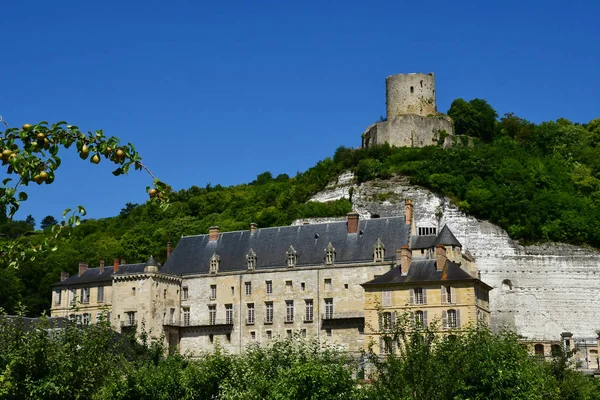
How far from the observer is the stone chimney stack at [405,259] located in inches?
1912

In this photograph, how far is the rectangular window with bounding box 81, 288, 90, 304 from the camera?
61.2 m

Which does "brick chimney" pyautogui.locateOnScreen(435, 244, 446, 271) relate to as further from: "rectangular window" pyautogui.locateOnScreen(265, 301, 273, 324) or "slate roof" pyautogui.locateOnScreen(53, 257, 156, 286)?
"slate roof" pyautogui.locateOnScreen(53, 257, 156, 286)

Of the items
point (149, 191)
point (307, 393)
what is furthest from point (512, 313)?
point (149, 191)

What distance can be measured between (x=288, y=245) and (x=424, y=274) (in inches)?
430

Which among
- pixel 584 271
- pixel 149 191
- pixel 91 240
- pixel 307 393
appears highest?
pixel 91 240

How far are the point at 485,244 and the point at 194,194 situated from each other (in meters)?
33.9

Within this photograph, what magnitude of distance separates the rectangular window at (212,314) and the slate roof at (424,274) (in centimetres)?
1112

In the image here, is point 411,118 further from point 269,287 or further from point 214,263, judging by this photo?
point 269,287

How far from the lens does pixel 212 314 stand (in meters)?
55.7

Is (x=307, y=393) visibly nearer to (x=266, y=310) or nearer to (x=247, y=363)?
(x=247, y=363)

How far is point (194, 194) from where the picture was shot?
3391 inches

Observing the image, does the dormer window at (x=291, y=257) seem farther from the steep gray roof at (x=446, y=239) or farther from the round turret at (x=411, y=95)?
the round turret at (x=411, y=95)

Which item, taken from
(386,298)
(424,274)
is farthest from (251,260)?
(424,274)

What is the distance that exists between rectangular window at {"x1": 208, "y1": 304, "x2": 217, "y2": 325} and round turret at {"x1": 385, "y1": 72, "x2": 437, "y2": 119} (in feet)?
87.3
